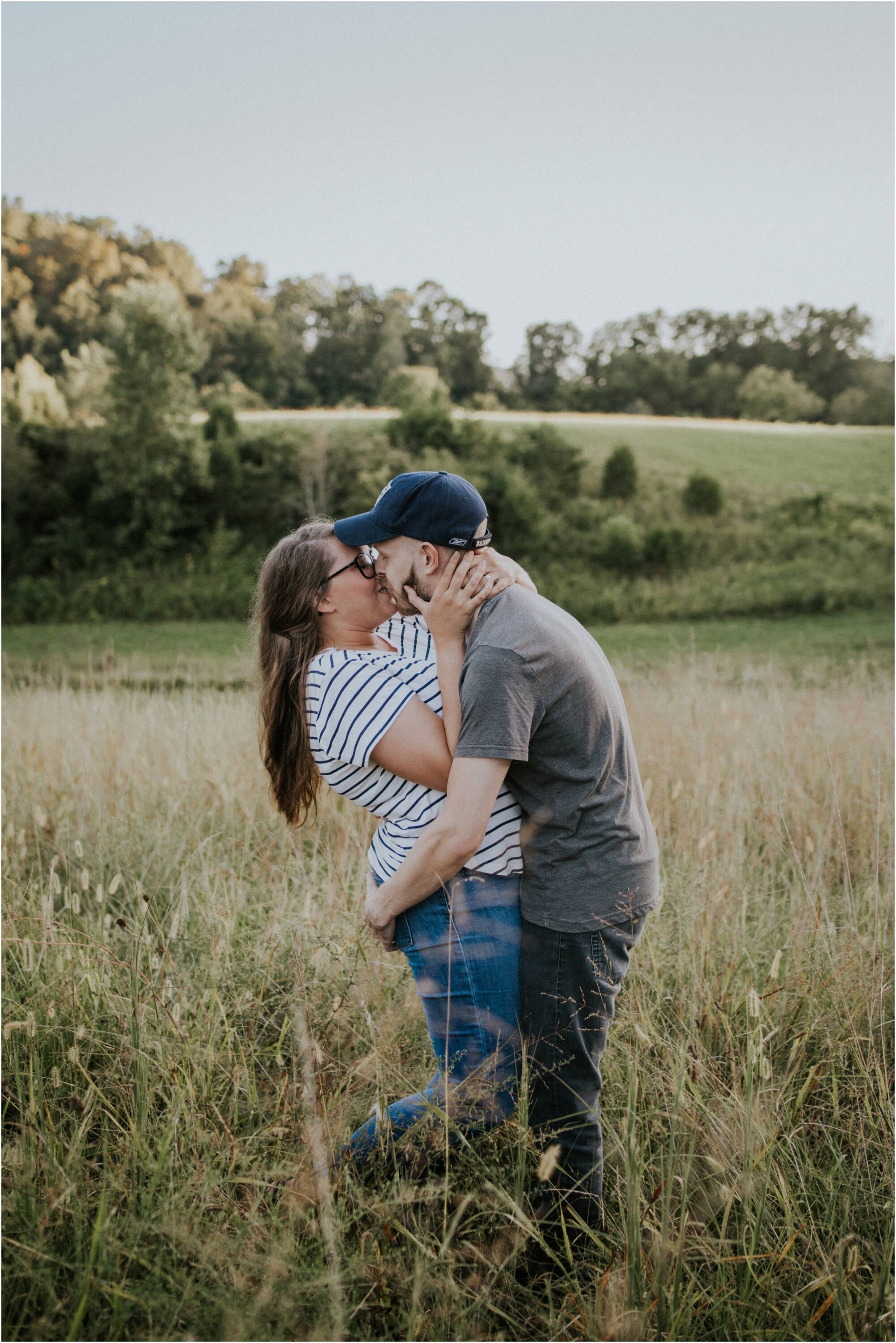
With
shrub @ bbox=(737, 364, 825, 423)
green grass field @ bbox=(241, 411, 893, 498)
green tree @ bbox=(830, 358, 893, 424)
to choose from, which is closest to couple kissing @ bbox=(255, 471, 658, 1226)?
green grass field @ bbox=(241, 411, 893, 498)

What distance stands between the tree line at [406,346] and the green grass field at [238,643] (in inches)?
699

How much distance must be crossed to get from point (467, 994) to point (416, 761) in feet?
1.99

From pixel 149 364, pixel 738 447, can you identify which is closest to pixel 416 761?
pixel 149 364

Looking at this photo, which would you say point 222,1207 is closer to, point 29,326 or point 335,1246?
point 335,1246

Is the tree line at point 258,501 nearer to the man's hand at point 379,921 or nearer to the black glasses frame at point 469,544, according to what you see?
the black glasses frame at point 469,544

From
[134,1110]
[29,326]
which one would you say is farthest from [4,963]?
[29,326]

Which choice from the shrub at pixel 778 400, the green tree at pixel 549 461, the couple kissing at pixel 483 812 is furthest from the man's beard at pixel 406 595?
the shrub at pixel 778 400

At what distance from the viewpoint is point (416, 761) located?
6.31 ft

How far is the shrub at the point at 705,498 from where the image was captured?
1054 inches

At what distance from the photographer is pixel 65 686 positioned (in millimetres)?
7469

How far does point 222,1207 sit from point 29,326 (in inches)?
1883

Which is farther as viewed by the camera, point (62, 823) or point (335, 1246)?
point (62, 823)

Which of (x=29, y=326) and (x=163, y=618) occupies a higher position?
(x=29, y=326)

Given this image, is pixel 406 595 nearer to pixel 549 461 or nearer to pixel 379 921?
pixel 379 921
